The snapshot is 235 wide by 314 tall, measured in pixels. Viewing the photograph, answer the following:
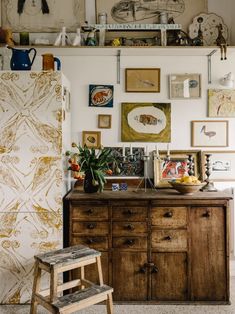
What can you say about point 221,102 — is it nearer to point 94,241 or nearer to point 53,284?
point 94,241

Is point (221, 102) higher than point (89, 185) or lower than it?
higher

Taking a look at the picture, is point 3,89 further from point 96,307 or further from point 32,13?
point 96,307

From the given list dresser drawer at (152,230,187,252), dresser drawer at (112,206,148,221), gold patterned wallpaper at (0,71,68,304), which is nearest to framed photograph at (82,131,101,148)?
gold patterned wallpaper at (0,71,68,304)

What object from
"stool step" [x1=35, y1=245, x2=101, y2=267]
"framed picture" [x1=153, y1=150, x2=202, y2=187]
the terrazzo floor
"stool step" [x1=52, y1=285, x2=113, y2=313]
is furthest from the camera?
"framed picture" [x1=153, y1=150, x2=202, y2=187]

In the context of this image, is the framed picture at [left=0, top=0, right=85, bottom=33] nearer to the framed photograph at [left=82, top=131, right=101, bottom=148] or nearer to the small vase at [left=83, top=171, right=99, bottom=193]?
the framed photograph at [left=82, top=131, right=101, bottom=148]

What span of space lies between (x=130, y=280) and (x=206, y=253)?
2.03 feet

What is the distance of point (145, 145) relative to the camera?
365cm

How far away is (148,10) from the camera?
3652mm

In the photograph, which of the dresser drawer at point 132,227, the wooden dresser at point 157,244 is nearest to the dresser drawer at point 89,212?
the wooden dresser at point 157,244

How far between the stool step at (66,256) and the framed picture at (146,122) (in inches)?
48.6

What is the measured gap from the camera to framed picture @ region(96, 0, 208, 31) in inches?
144

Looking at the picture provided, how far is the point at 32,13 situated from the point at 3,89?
110cm

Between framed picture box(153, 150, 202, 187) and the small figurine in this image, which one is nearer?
the small figurine

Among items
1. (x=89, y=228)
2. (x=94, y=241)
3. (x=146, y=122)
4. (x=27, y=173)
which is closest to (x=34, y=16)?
(x=146, y=122)
